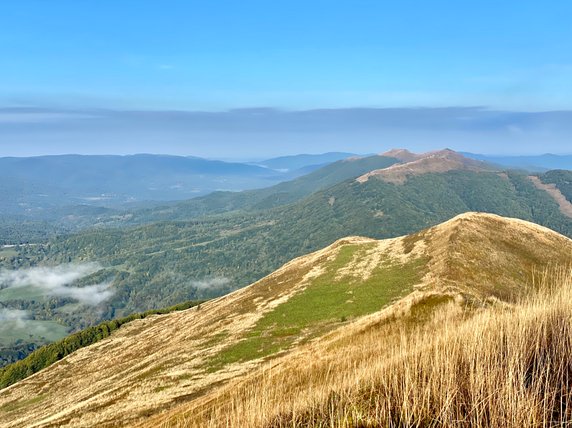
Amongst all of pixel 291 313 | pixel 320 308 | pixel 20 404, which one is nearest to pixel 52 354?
pixel 20 404

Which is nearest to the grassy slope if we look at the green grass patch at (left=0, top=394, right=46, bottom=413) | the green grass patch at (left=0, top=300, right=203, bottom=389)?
the green grass patch at (left=0, top=394, right=46, bottom=413)

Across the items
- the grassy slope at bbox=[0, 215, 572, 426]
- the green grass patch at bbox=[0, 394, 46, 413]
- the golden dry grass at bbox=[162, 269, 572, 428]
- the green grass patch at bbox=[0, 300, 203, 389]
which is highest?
the golden dry grass at bbox=[162, 269, 572, 428]

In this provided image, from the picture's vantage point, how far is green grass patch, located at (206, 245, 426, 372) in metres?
50.3

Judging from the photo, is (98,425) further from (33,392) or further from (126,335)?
(126,335)

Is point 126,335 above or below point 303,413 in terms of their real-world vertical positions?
below

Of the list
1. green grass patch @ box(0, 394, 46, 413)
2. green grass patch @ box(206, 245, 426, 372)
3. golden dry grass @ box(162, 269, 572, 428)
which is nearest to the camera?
golden dry grass @ box(162, 269, 572, 428)

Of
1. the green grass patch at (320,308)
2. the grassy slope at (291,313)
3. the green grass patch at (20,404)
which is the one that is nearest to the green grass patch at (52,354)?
the grassy slope at (291,313)

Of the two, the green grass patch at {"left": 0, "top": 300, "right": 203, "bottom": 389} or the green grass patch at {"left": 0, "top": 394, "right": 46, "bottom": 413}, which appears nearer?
the green grass patch at {"left": 0, "top": 394, "right": 46, "bottom": 413}

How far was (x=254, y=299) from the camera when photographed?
8275 cm

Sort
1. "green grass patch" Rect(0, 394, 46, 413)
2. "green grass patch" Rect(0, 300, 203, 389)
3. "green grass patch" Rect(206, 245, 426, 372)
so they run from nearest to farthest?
"green grass patch" Rect(206, 245, 426, 372) → "green grass patch" Rect(0, 394, 46, 413) → "green grass patch" Rect(0, 300, 203, 389)

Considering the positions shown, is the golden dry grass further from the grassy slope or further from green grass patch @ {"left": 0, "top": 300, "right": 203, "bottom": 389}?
green grass patch @ {"left": 0, "top": 300, "right": 203, "bottom": 389}

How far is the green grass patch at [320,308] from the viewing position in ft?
165

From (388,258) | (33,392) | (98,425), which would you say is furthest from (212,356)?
(33,392)

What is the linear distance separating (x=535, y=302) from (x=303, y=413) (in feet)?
23.0
